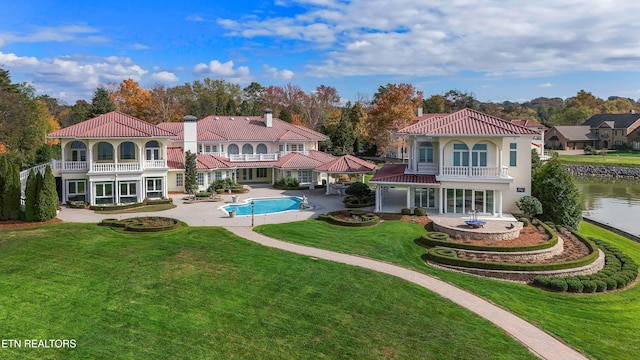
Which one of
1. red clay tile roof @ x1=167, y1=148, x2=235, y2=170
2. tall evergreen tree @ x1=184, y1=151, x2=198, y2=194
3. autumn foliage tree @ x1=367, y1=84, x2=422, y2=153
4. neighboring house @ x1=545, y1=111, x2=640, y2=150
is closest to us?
tall evergreen tree @ x1=184, y1=151, x2=198, y2=194

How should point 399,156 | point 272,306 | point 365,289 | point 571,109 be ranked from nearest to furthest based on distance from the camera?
point 272,306 < point 365,289 < point 399,156 < point 571,109

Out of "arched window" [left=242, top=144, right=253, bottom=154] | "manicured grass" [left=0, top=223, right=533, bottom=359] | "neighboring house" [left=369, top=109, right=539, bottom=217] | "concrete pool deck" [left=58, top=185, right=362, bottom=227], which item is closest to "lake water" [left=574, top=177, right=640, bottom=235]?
"neighboring house" [left=369, top=109, right=539, bottom=217]

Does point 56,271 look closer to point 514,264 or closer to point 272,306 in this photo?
point 272,306

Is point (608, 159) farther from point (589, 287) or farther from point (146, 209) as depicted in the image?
point (146, 209)

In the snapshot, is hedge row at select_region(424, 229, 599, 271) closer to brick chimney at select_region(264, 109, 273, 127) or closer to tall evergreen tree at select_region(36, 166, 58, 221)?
tall evergreen tree at select_region(36, 166, 58, 221)

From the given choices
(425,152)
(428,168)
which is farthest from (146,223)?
(425,152)

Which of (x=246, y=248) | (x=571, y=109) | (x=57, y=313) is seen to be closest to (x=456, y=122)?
(x=246, y=248)
